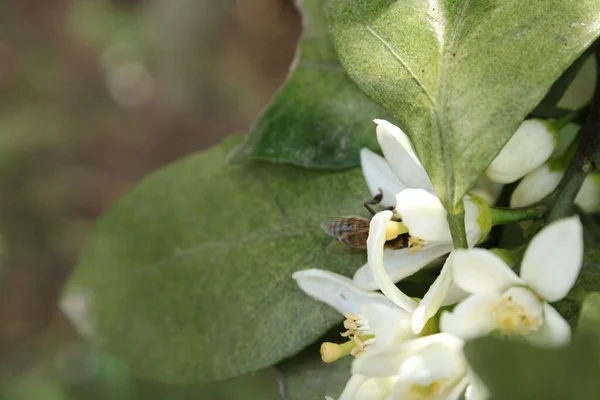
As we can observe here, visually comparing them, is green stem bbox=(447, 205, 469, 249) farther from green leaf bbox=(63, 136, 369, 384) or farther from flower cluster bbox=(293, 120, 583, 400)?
green leaf bbox=(63, 136, 369, 384)

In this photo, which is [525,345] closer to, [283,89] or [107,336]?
[283,89]

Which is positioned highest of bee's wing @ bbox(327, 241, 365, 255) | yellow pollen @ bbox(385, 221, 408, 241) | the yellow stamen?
yellow pollen @ bbox(385, 221, 408, 241)

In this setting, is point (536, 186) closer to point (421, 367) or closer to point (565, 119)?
point (565, 119)

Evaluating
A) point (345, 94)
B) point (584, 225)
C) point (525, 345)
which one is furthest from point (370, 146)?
point (525, 345)

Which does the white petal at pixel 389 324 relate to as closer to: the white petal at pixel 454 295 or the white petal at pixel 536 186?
the white petal at pixel 454 295

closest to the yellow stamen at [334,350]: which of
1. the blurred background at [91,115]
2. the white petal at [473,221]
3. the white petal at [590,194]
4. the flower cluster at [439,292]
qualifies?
the flower cluster at [439,292]

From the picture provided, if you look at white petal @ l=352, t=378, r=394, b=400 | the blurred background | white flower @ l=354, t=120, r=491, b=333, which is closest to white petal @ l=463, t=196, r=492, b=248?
white flower @ l=354, t=120, r=491, b=333
